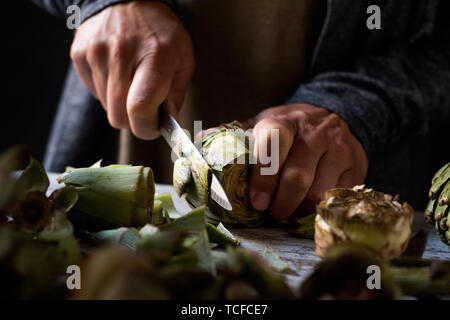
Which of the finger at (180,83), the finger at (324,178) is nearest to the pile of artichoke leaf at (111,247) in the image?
the finger at (324,178)

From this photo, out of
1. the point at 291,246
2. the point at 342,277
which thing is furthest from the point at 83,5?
the point at 342,277

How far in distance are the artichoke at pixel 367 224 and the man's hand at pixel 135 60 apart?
48 cm

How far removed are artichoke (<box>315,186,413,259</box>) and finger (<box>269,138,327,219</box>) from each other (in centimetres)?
21

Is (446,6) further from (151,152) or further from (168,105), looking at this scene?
(151,152)

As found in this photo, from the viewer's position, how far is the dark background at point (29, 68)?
213 cm

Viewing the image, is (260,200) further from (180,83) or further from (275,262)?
(180,83)

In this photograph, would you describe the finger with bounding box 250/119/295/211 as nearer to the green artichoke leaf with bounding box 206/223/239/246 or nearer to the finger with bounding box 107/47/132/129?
the green artichoke leaf with bounding box 206/223/239/246

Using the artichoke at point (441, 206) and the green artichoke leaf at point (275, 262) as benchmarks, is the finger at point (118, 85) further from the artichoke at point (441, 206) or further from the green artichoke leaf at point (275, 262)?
the artichoke at point (441, 206)

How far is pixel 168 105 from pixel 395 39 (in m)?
0.73

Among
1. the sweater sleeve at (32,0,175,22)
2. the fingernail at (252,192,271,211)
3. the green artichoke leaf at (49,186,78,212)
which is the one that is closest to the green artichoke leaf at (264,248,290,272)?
the fingernail at (252,192,271,211)

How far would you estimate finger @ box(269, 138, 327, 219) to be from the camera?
0.86m

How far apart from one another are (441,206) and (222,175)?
0.39m
